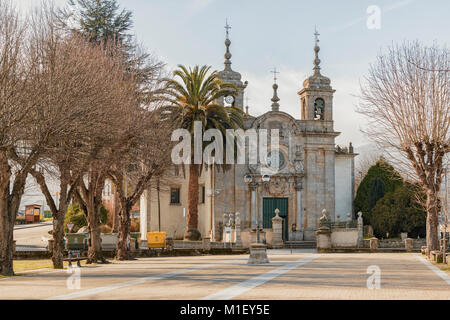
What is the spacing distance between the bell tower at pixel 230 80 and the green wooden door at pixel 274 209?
23.2ft

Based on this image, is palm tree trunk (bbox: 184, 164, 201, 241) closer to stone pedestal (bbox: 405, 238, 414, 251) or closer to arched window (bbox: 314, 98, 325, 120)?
arched window (bbox: 314, 98, 325, 120)

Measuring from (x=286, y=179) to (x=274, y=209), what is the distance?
7.71ft

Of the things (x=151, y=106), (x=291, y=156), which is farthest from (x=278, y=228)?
(x=151, y=106)

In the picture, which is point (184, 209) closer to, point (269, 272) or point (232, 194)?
point (232, 194)

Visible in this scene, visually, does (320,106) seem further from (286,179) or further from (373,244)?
(373,244)

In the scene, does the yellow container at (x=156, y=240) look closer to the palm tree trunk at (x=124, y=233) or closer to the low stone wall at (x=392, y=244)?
the palm tree trunk at (x=124, y=233)

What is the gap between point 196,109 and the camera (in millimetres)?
40031

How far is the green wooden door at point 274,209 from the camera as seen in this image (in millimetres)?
45250

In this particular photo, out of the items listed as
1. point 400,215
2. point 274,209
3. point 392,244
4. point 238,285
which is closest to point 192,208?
point 274,209

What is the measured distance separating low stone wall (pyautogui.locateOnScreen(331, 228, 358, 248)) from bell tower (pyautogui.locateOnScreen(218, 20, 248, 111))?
447 inches

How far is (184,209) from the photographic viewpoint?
48.2m

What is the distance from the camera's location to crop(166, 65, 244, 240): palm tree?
39656 millimetres

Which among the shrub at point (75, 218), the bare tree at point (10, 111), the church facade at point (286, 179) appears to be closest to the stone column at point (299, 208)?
the church facade at point (286, 179)
